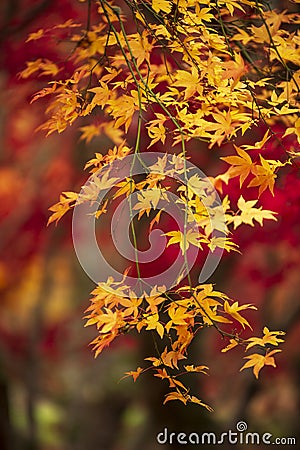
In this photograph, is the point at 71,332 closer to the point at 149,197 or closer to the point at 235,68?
the point at 149,197

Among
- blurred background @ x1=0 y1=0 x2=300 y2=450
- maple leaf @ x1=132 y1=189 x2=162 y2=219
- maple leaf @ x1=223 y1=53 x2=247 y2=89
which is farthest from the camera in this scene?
blurred background @ x1=0 y1=0 x2=300 y2=450

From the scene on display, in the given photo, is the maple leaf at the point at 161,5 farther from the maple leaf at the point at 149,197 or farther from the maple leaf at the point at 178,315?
the maple leaf at the point at 178,315

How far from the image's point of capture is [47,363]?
12.1ft

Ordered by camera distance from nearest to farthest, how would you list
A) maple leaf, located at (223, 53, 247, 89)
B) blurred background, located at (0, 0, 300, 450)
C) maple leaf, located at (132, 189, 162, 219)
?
maple leaf, located at (223, 53, 247, 89), maple leaf, located at (132, 189, 162, 219), blurred background, located at (0, 0, 300, 450)

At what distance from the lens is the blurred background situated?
257 cm

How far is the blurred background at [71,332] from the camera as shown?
2568 mm

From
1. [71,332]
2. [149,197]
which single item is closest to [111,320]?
[149,197]

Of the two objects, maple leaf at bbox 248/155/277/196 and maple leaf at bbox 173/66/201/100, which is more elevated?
maple leaf at bbox 173/66/201/100

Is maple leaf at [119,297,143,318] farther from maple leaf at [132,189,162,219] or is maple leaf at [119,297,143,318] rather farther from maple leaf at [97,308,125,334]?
maple leaf at [132,189,162,219]

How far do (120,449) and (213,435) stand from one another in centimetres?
75

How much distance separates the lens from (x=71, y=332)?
387 cm

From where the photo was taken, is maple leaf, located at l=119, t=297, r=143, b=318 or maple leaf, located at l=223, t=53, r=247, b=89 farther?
maple leaf, located at l=119, t=297, r=143, b=318

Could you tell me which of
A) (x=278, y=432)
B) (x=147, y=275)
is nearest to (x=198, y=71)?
(x=147, y=275)

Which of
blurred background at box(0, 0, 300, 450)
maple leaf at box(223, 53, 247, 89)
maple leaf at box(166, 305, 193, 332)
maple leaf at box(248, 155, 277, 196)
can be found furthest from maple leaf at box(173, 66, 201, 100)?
blurred background at box(0, 0, 300, 450)
